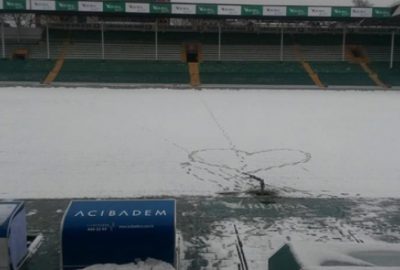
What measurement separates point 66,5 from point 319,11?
18.6 metres

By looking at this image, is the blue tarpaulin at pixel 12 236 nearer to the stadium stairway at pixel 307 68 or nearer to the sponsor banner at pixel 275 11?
the stadium stairway at pixel 307 68

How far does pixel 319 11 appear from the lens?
35.4 meters

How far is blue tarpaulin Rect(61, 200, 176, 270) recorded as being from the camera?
192 inches

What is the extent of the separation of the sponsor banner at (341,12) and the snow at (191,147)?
572 inches

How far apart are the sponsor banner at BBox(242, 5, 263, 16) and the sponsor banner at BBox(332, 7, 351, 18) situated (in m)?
5.65

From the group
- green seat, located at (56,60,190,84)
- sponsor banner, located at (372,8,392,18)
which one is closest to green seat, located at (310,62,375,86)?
sponsor banner, located at (372,8,392,18)

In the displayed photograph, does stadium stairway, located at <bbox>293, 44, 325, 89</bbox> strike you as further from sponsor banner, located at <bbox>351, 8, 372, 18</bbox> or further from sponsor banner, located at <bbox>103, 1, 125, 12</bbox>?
sponsor banner, located at <bbox>103, 1, 125, 12</bbox>

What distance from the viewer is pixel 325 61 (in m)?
38.0

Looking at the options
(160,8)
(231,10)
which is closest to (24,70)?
(160,8)

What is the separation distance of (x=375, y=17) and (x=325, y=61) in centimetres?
502

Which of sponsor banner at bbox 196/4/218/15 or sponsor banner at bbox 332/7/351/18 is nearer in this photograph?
sponsor banner at bbox 196/4/218/15

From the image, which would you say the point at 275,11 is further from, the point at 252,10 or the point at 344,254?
the point at 344,254

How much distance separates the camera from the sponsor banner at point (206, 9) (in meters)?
34.5

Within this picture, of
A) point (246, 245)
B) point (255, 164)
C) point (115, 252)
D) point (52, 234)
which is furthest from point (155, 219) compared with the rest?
point (255, 164)
